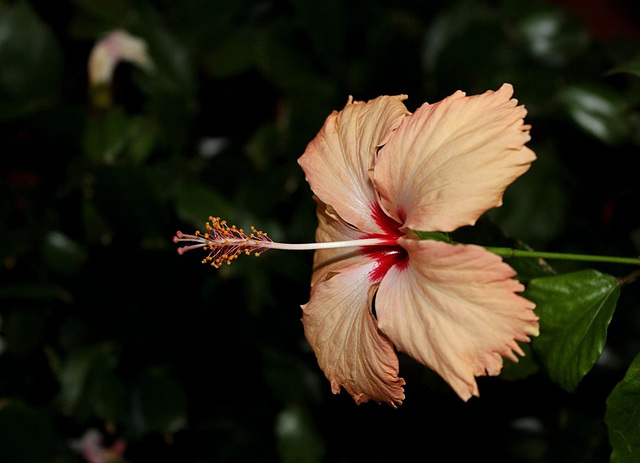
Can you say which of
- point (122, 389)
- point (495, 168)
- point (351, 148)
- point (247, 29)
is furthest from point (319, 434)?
point (247, 29)

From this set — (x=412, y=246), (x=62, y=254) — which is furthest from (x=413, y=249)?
(x=62, y=254)

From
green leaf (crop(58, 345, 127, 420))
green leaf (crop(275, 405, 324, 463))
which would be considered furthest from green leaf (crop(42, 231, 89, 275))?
green leaf (crop(275, 405, 324, 463))

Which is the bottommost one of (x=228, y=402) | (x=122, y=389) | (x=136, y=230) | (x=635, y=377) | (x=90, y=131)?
(x=635, y=377)

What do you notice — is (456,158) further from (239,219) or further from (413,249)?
(239,219)

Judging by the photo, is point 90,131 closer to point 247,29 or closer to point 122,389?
point 247,29

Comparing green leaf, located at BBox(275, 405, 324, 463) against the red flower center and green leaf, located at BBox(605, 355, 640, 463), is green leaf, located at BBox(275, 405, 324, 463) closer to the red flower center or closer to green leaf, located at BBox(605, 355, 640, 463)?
the red flower center

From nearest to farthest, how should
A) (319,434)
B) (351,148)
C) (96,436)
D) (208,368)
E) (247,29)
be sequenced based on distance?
(351,148) < (319,434) < (208,368) < (247,29) < (96,436)
